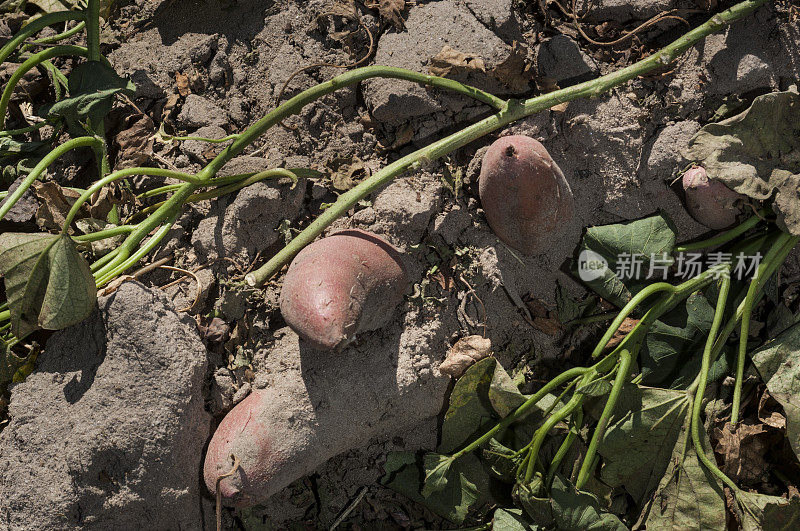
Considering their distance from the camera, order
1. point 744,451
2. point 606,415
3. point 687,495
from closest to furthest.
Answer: point 606,415 → point 687,495 → point 744,451

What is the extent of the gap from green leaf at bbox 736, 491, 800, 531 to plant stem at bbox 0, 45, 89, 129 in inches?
87.7

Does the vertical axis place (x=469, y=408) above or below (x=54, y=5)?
below

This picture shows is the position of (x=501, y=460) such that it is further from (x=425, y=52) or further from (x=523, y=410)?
(x=425, y=52)

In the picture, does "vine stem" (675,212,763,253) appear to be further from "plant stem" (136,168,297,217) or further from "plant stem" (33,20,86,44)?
"plant stem" (33,20,86,44)

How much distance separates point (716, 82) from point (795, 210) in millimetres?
436

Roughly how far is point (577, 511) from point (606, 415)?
0.26 m

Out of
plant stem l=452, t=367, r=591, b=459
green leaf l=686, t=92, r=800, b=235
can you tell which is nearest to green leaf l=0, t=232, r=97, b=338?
plant stem l=452, t=367, r=591, b=459

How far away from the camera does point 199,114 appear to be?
188cm

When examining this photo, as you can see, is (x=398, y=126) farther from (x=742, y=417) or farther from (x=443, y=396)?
(x=742, y=417)

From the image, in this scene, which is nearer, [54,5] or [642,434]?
[642,434]

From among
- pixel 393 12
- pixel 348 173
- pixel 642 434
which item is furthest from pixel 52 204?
pixel 642 434

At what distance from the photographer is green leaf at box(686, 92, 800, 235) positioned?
5.70 feet

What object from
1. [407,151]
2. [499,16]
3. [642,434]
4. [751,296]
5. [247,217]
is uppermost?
[499,16]

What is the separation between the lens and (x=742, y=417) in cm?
190
